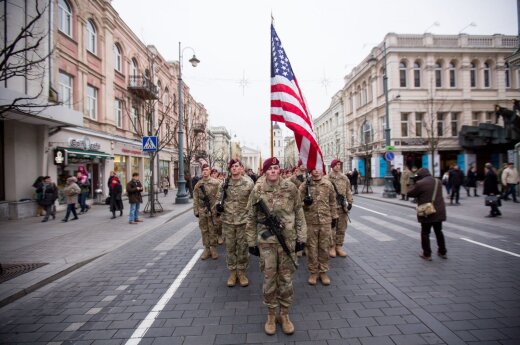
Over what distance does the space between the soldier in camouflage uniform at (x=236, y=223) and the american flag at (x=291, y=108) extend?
1.22 m

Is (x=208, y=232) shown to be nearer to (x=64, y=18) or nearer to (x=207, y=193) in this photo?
(x=207, y=193)

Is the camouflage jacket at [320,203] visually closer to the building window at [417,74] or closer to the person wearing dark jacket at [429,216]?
the person wearing dark jacket at [429,216]

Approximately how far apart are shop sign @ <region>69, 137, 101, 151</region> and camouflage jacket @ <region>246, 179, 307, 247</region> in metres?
15.4

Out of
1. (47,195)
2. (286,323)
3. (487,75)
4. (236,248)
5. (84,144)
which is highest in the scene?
(487,75)

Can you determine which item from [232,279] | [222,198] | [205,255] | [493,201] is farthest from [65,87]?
[493,201]

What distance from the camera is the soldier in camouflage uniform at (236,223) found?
4.68 meters

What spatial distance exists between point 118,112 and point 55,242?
16378mm

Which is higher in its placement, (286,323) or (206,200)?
(206,200)

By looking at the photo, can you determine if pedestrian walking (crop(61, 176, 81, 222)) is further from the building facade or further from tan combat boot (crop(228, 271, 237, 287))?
the building facade

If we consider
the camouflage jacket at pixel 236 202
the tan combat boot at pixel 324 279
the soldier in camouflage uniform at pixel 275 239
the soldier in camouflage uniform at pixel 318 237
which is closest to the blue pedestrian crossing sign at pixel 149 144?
the camouflage jacket at pixel 236 202

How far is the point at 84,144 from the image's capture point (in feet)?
53.0

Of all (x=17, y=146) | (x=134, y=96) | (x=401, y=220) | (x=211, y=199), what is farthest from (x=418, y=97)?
(x=17, y=146)

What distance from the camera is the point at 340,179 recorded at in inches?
251

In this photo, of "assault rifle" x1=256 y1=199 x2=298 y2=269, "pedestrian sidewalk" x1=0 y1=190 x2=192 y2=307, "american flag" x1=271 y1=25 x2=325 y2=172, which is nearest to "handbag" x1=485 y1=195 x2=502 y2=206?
"american flag" x1=271 y1=25 x2=325 y2=172
